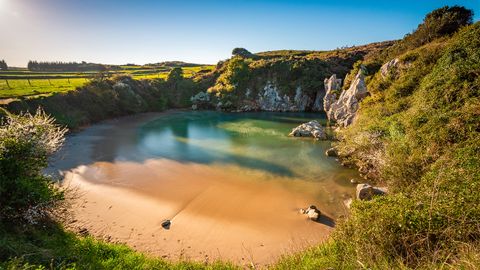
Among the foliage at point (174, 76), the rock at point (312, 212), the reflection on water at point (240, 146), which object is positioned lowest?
the reflection on water at point (240, 146)

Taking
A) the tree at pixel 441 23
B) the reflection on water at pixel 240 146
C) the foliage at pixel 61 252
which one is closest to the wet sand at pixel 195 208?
the foliage at pixel 61 252

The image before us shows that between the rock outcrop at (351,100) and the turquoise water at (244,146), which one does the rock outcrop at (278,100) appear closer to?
the turquoise water at (244,146)

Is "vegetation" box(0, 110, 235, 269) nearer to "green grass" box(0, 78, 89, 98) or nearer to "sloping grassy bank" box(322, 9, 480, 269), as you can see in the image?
"sloping grassy bank" box(322, 9, 480, 269)

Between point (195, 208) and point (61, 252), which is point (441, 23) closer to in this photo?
point (195, 208)

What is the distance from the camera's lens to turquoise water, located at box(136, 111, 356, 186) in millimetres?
24250

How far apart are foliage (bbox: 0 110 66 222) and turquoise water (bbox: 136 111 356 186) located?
16003mm

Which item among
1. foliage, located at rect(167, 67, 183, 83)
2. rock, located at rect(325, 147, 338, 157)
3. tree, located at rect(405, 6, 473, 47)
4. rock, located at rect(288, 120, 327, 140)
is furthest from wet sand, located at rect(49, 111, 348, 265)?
foliage, located at rect(167, 67, 183, 83)

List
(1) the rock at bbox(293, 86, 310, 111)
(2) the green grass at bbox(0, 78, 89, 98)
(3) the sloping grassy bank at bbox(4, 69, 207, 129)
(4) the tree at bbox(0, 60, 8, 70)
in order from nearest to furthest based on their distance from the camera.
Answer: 1. (2) the green grass at bbox(0, 78, 89, 98)
2. (3) the sloping grassy bank at bbox(4, 69, 207, 129)
3. (1) the rock at bbox(293, 86, 310, 111)
4. (4) the tree at bbox(0, 60, 8, 70)

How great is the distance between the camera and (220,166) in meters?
25.1

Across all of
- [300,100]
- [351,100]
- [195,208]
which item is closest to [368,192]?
[195,208]

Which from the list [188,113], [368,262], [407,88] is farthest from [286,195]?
[188,113]

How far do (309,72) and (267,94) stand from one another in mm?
11576

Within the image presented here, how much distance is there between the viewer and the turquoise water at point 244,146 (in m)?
24.2

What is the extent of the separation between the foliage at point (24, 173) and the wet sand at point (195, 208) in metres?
1.84
